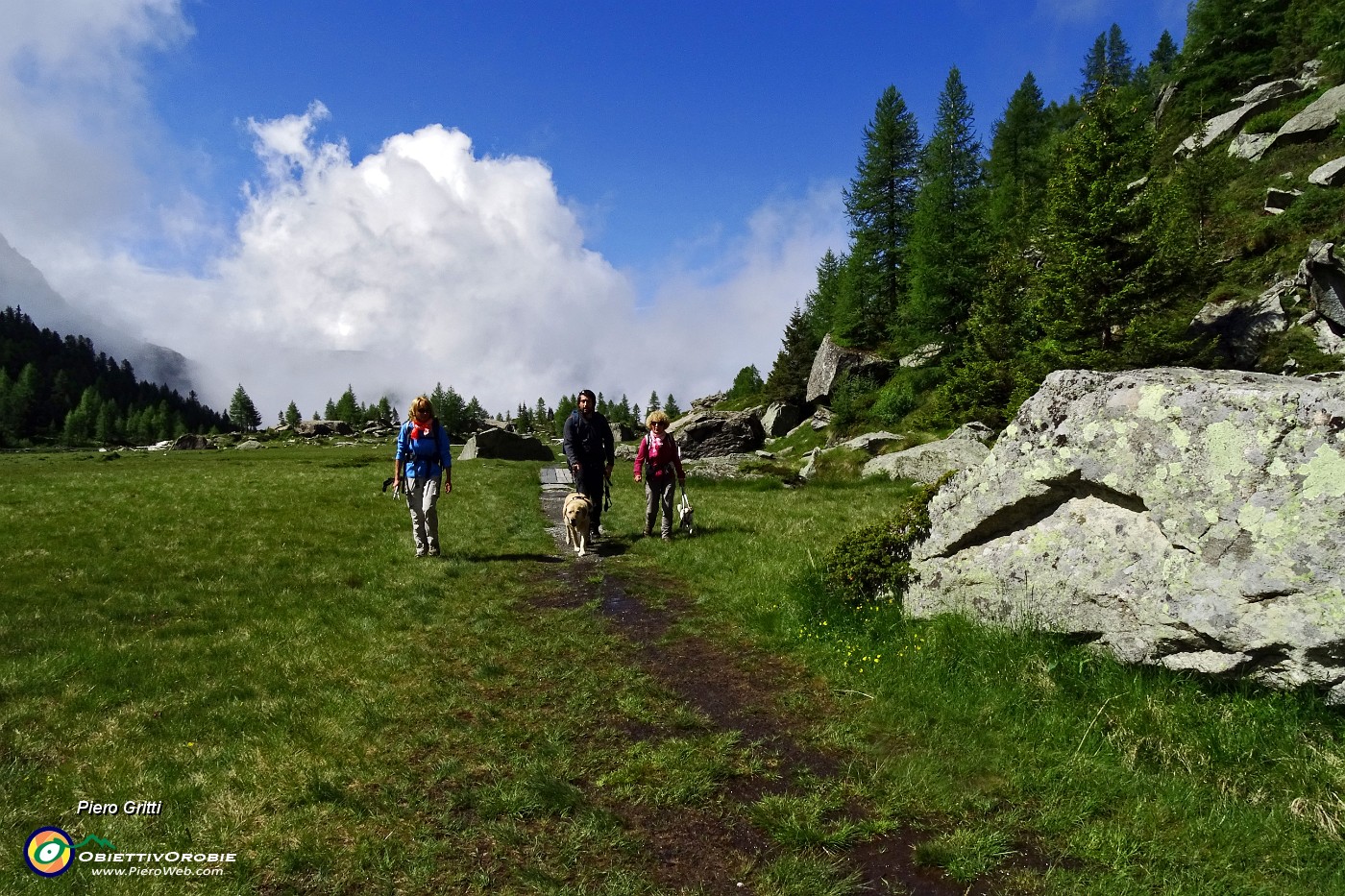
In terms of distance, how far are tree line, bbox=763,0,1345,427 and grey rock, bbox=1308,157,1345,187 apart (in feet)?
17.8

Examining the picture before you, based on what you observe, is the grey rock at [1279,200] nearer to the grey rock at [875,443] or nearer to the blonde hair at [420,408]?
the grey rock at [875,443]

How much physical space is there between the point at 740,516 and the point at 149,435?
810ft

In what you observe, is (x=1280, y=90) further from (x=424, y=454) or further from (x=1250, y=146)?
(x=424, y=454)

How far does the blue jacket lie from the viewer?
13789mm

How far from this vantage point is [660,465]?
15.9 metres

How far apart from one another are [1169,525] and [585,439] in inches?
475

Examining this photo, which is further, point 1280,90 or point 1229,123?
point 1229,123

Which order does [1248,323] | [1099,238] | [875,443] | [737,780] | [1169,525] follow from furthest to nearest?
[875,443], [1248,323], [1099,238], [1169,525], [737,780]

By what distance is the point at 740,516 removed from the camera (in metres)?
18.7

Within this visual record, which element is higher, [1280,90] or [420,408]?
[1280,90]

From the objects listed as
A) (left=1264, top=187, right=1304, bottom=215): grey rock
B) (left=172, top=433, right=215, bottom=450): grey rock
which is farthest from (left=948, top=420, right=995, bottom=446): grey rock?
(left=172, top=433, right=215, bottom=450): grey rock

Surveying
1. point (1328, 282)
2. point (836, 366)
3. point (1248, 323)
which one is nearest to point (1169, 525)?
point (1328, 282)

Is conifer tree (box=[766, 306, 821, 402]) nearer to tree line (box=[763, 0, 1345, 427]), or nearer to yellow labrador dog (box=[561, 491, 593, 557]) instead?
tree line (box=[763, 0, 1345, 427])

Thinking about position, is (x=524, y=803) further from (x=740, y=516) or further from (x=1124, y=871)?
(x=740, y=516)
